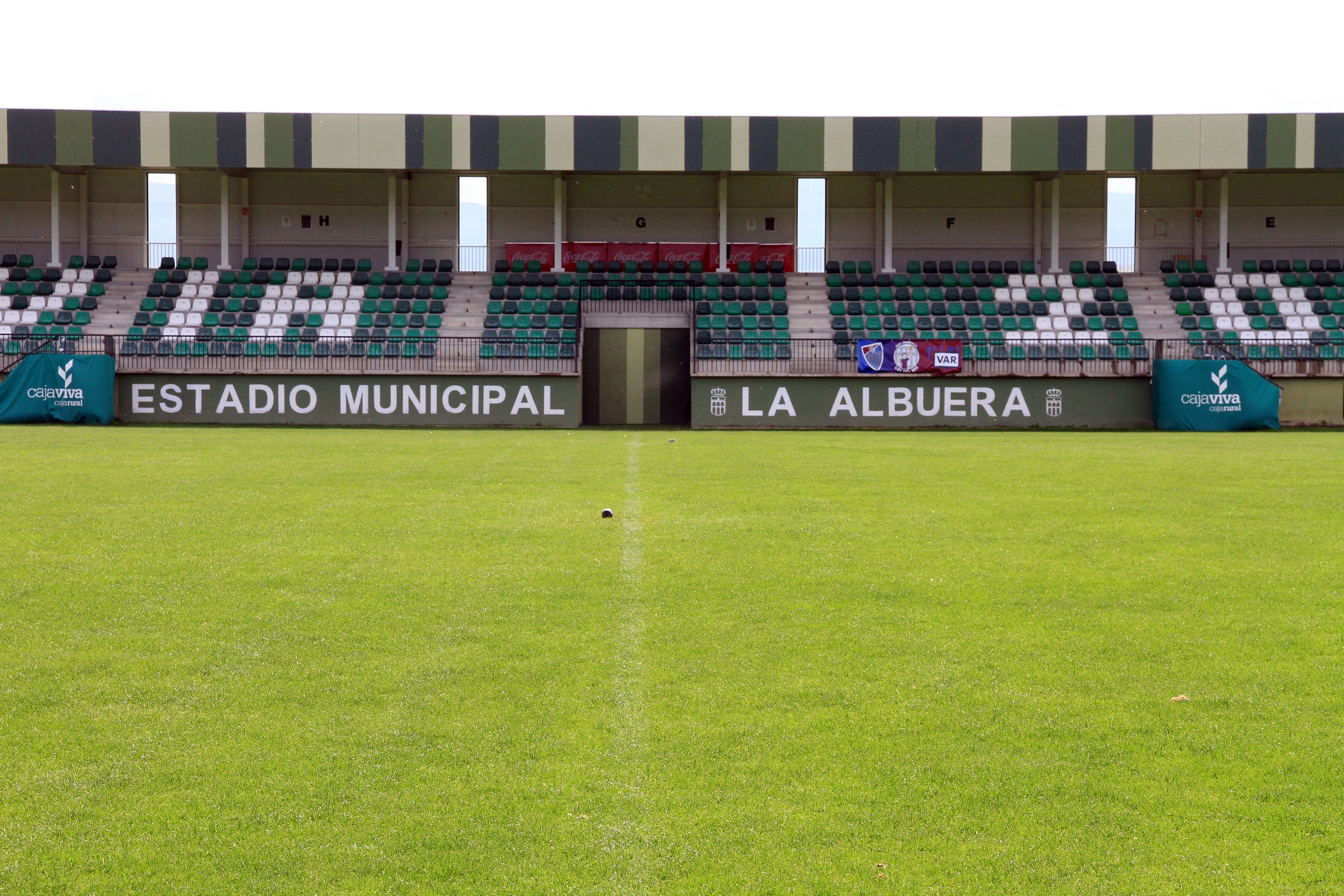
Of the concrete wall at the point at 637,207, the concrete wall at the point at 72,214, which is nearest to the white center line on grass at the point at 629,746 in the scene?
the concrete wall at the point at 637,207

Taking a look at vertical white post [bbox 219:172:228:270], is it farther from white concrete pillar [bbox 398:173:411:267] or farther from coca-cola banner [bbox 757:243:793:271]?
coca-cola banner [bbox 757:243:793:271]

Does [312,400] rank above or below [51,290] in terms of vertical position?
below

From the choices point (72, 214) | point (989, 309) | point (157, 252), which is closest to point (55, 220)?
point (72, 214)

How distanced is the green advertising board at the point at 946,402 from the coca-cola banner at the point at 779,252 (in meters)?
11.2

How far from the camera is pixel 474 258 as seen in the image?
4259 centimetres

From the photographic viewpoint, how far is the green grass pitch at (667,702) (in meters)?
4.05

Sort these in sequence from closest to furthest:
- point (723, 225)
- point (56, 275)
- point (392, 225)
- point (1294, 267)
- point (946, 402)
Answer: point (946, 402) < point (56, 275) < point (392, 225) < point (723, 225) < point (1294, 267)

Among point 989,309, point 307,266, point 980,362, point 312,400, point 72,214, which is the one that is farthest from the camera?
point 72,214

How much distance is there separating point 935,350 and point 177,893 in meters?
30.7

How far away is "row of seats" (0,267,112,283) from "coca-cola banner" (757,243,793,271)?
73.1 ft

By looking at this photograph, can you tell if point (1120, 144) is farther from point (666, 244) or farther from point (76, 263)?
point (76, 263)

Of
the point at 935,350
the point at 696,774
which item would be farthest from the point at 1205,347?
the point at 696,774

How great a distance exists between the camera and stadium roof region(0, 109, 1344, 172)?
3825 centimetres

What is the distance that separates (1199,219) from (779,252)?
49.8 ft
